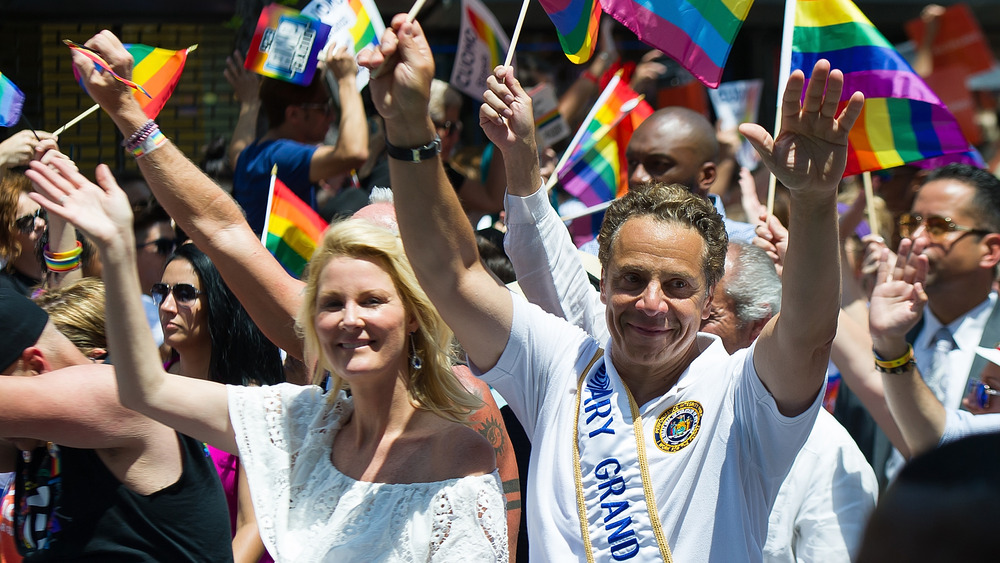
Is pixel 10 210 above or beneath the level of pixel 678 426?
above

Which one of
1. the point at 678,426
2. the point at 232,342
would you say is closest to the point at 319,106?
the point at 232,342

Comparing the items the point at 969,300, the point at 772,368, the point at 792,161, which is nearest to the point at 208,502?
the point at 772,368

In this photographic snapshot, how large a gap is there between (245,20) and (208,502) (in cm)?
451

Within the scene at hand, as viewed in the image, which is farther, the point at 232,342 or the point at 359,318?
the point at 232,342

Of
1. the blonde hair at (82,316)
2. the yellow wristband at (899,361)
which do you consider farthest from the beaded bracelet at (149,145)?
the yellow wristband at (899,361)

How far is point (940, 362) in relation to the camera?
4.55 metres

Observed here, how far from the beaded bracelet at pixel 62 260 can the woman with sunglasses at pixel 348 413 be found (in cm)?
207

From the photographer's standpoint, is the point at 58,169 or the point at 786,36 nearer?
the point at 58,169

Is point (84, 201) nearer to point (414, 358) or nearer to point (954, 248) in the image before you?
point (414, 358)

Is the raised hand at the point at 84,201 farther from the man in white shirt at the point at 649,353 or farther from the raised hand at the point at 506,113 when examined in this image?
the raised hand at the point at 506,113

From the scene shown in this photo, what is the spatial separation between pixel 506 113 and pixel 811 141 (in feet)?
2.76

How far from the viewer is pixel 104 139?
7473 mm

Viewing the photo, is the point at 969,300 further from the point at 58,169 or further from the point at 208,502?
the point at 58,169

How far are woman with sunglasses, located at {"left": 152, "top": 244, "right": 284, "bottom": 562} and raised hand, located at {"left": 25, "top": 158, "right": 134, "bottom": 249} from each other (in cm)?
126
